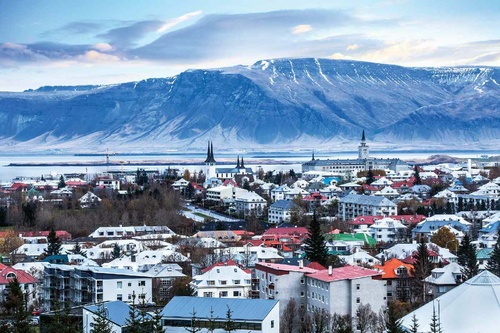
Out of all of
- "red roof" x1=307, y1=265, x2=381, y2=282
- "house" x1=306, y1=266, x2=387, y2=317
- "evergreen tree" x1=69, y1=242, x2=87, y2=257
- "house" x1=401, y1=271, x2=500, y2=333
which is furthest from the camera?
"evergreen tree" x1=69, y1=242, x2=87, y2=257

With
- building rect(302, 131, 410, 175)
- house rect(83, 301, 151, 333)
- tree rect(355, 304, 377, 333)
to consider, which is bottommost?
building rect(302, 131, 410, 175)

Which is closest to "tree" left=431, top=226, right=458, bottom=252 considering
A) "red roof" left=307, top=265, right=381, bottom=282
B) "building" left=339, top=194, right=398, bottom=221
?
"red roof" left=307, top=265, right=381, bottom=282

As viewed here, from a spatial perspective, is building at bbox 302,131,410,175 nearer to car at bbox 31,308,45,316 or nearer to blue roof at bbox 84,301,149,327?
car at bbox 31,308,45,316

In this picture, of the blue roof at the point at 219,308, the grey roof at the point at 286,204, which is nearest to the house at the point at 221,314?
the blue roof at the point at 219,308

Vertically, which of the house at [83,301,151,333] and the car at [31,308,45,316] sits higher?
the house at [83,301,151,333]

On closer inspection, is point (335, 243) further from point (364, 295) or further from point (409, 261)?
point (364, 295)

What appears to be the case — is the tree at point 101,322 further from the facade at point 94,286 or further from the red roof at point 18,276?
the red roof at point 18,276

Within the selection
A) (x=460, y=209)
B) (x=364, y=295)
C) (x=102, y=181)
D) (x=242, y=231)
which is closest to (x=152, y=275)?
(x=364, y=295)
